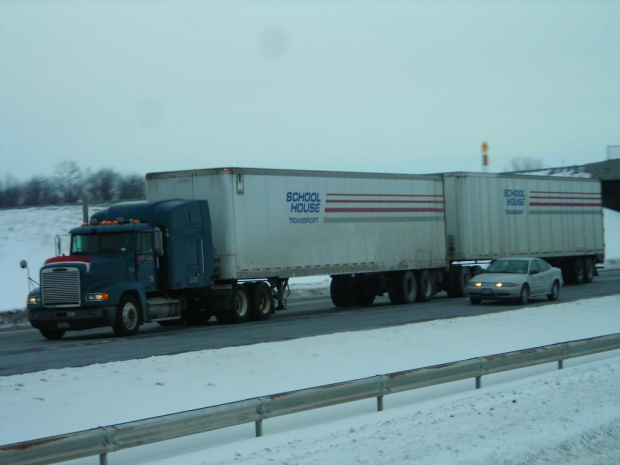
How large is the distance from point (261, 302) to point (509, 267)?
856 cm

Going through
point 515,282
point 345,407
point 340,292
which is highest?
point 515,282

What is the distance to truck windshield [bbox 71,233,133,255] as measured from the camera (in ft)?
71.8

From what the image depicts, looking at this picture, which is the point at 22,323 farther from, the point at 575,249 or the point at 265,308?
the point at 575,249

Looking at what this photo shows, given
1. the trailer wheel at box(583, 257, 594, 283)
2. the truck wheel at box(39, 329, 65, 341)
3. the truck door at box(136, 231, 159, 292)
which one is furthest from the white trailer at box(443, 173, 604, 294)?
the truck wheel at box(39, 329, 65, 341)

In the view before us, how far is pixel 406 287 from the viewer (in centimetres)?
3042

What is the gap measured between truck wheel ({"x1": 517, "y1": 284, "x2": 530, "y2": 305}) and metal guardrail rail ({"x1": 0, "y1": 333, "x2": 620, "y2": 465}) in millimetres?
14170

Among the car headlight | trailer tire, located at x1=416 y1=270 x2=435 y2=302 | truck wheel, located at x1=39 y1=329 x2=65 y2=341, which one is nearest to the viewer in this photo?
the car headlight

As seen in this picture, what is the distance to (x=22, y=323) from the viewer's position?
28.5 m

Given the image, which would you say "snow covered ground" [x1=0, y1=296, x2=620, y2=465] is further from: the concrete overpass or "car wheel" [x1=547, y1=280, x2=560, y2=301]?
the concrete overpass

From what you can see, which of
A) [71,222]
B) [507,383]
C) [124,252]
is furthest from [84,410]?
[71,222]

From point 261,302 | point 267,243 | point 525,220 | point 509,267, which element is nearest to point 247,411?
point 267,243

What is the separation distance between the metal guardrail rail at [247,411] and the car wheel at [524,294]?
1418cm

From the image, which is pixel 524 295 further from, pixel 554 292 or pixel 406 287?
pixel 406 287

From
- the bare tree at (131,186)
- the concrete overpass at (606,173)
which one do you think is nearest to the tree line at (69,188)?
the bare tree at (131,186)
